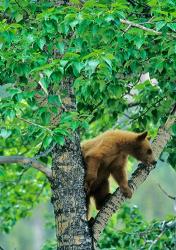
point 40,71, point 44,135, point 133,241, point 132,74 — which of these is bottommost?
point 133,241

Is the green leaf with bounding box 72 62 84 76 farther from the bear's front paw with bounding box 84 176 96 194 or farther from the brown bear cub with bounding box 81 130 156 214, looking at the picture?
the bear's front paw with bounding box 84 176 96 194

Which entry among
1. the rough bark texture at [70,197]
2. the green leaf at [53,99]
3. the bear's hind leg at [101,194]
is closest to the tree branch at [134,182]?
the rough bark texture at [70,197]

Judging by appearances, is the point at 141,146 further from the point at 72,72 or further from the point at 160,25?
the point at 160,25

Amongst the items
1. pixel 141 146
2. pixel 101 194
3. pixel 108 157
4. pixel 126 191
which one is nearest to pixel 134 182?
pixel 126 191

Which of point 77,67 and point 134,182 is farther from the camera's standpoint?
point 134,182

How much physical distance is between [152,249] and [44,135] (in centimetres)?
277

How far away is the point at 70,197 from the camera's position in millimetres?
6035

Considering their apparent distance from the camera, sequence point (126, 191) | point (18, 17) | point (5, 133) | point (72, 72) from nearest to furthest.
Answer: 1. point (5, 133)
2. point (72, 72)
3. point (18, 17)
4. point (126, 191)

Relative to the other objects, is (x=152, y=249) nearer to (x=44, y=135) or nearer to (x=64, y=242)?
(x=64, y=242)

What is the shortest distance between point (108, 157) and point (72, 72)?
237 cm

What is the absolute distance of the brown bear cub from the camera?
714 centimetres

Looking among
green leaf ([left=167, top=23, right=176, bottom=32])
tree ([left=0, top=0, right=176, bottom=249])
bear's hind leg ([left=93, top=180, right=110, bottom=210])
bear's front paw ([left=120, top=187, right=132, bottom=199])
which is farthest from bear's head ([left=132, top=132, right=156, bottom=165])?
green leaf ([left=167, top=23, right=176, bottom=32])

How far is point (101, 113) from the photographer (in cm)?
795

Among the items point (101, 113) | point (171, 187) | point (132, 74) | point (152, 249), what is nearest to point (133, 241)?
point (152, 249)
